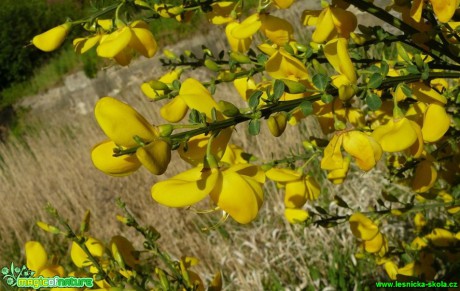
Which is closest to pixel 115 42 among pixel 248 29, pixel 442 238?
pixel 248 29

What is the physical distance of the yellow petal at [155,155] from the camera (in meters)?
0.54

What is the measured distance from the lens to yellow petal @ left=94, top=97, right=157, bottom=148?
56 centimetres

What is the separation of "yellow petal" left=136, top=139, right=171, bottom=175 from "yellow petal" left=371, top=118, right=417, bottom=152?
0.30 meters

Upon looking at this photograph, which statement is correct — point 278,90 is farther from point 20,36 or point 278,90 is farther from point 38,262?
point 20,36

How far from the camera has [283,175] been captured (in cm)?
107

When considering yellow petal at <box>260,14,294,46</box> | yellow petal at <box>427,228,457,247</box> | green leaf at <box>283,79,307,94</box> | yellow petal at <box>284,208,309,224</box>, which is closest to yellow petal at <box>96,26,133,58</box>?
yellow petal at <box>260,14,294,46</box>

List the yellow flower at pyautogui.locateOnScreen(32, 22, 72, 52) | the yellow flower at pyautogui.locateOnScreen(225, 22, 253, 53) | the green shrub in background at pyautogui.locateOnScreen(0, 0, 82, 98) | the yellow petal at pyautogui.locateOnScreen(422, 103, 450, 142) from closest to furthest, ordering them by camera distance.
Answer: the yellow petal at pyautogui.locateOnScreen(422, 103, 450, 142) → the yellow flower at pyautogui.locateOnScreen(32, 22, 72, 52) → the yellow flower at pyautogui.locateOnScreen(225, 22, 253, 53) → the green shrub in background at pyautogui.locateOnScreen(0, 0, 82, 98)

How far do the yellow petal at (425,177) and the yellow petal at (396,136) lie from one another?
0.28 meters

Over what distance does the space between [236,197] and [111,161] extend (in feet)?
0.49

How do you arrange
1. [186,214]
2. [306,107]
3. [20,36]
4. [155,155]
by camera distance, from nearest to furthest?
[155,155] < [306,107] < [186,214] < [20,36]

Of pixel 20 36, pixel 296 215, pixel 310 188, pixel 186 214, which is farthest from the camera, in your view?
pixel 20 36

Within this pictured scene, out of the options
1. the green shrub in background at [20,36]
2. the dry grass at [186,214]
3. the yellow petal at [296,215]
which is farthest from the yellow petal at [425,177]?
the green shrub in background at [20,36]

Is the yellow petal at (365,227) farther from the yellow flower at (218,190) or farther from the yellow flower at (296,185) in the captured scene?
the yellow flower at (218,190)

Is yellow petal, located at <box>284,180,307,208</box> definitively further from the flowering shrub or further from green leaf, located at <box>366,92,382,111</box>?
green leaf, located at <box>366,92,382,111</box>
